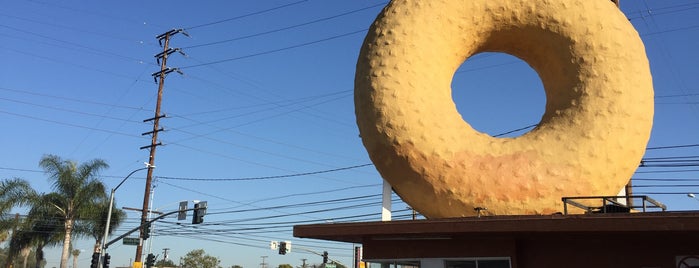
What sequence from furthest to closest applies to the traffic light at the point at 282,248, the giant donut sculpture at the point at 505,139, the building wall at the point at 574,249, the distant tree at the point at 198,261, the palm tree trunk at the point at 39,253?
the distant tree at the point at 198,261 → the traffic light at the point at 282,248 → the palm tree trunk at the point at 39,253 → the giant donut sculpture at the point at 505,139 → the building wall at the point at 574,249

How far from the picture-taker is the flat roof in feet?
22.3

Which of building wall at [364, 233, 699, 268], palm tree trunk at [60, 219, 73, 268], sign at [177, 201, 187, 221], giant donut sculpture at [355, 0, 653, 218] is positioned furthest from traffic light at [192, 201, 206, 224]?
building wall at [364, 233, 699, 268]

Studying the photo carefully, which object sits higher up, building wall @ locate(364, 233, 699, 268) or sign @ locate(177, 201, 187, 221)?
sign @ locate(177, 201, 187, 221)

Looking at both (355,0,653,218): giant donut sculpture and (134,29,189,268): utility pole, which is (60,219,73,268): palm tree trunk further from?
(355,0,653,218): giant donut sculpture

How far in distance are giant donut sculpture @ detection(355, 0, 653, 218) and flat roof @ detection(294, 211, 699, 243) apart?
913 millimetres

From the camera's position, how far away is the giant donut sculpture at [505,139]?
8.91m

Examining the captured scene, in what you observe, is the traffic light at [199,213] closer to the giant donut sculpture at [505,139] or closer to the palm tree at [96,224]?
the palm tree at [96,224]

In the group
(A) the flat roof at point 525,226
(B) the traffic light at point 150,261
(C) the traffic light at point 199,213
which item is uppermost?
(C) the traffic light at point 199,213

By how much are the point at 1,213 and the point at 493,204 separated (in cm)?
3087

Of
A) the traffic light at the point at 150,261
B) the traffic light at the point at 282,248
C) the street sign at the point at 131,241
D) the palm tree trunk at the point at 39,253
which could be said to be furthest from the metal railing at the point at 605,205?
the palm tree trunk at the point at 39,253

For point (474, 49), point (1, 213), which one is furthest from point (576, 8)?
point (1, 213)

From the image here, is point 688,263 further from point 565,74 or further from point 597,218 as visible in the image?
point 565,74

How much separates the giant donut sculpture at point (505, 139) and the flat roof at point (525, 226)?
36.0 inches

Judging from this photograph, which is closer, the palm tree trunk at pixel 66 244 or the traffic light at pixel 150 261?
the traffic light at pixel 150 261
